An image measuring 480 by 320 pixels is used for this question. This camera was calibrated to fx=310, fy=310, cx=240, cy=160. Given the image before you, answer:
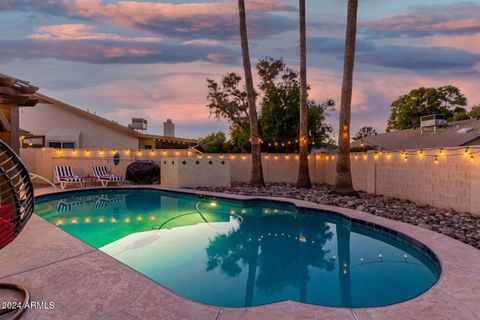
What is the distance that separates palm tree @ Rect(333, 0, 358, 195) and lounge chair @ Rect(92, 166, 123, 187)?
9.30 metres

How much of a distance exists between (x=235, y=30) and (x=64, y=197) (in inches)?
505

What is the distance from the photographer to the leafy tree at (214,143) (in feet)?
82.8

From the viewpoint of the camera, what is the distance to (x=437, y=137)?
16.9 metres

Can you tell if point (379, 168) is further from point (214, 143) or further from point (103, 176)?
point (214, 143)

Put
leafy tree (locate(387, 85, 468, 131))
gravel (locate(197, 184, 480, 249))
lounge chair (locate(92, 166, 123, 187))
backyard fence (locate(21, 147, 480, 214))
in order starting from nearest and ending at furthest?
gravel (locate(197, 184, 480, 249)), backyard fence (locate(21, 147, 480, 214)), lounge chair (locate(92, 166, 123, 187)), leafy tree (locate(387, 85, 468, 131))

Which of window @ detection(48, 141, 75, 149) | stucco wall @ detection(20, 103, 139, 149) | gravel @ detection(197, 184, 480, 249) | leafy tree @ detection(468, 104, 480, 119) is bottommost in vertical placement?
gravel @ detection(197, 184, 480, 249)

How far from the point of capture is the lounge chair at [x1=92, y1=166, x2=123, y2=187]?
13.5m

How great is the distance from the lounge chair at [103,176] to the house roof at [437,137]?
1551cm

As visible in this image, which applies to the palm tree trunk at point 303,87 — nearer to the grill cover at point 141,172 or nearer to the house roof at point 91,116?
the grill cover at point 141,172

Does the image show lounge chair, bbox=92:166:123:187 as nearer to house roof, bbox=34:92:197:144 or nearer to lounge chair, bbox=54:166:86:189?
lounge chair, bbox=54:166:86:189

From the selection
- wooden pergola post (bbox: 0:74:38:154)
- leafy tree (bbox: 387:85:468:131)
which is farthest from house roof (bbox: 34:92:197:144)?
leafy tree (bbox: 387:85:468:131)

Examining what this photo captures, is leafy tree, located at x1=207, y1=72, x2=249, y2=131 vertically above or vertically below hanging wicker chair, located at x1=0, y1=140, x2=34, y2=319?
above

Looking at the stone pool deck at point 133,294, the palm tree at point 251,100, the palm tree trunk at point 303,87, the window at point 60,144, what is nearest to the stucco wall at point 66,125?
the window at point 60,144

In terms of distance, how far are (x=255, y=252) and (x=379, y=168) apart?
697 cm
